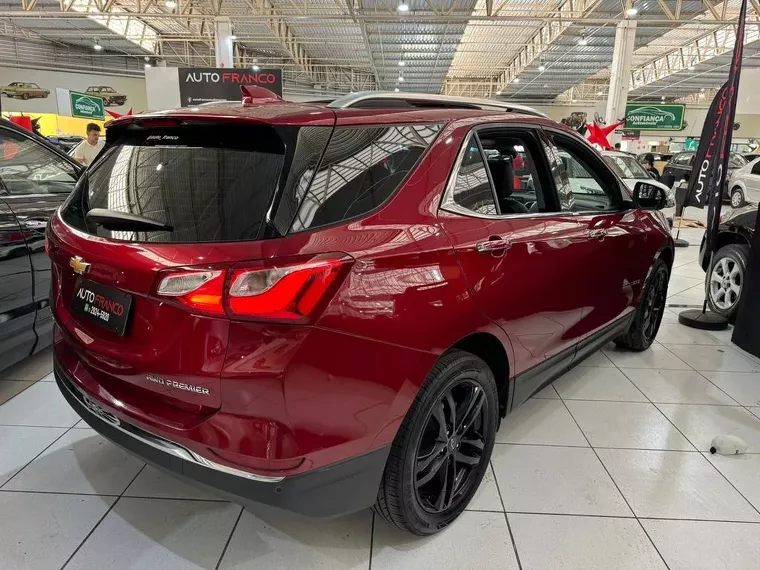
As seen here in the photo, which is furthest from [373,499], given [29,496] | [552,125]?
[552,125]

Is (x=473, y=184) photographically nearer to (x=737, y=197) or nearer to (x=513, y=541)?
(x=513, y=541)

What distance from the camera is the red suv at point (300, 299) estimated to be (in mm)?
1275

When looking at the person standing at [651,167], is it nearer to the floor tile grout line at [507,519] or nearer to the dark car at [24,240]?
the floor tile grout line at [507,519]

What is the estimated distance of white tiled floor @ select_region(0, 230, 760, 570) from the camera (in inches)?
69.7

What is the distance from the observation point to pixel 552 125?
2408mm

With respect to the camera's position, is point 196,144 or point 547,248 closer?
point 196,144

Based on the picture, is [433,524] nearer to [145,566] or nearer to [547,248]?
[145,566]

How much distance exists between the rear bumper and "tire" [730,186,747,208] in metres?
13.4

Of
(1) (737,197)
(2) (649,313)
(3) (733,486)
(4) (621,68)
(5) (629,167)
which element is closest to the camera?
(3) (733,486)

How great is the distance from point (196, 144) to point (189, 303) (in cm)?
51

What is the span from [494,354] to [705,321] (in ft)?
10.1

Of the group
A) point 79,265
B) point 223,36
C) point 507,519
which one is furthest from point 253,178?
point 223,36

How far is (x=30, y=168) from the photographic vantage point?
322cm

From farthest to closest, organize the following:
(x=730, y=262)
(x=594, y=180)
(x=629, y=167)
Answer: (x=629, y=167), (x=730, y=262), (x=594, y=180)
